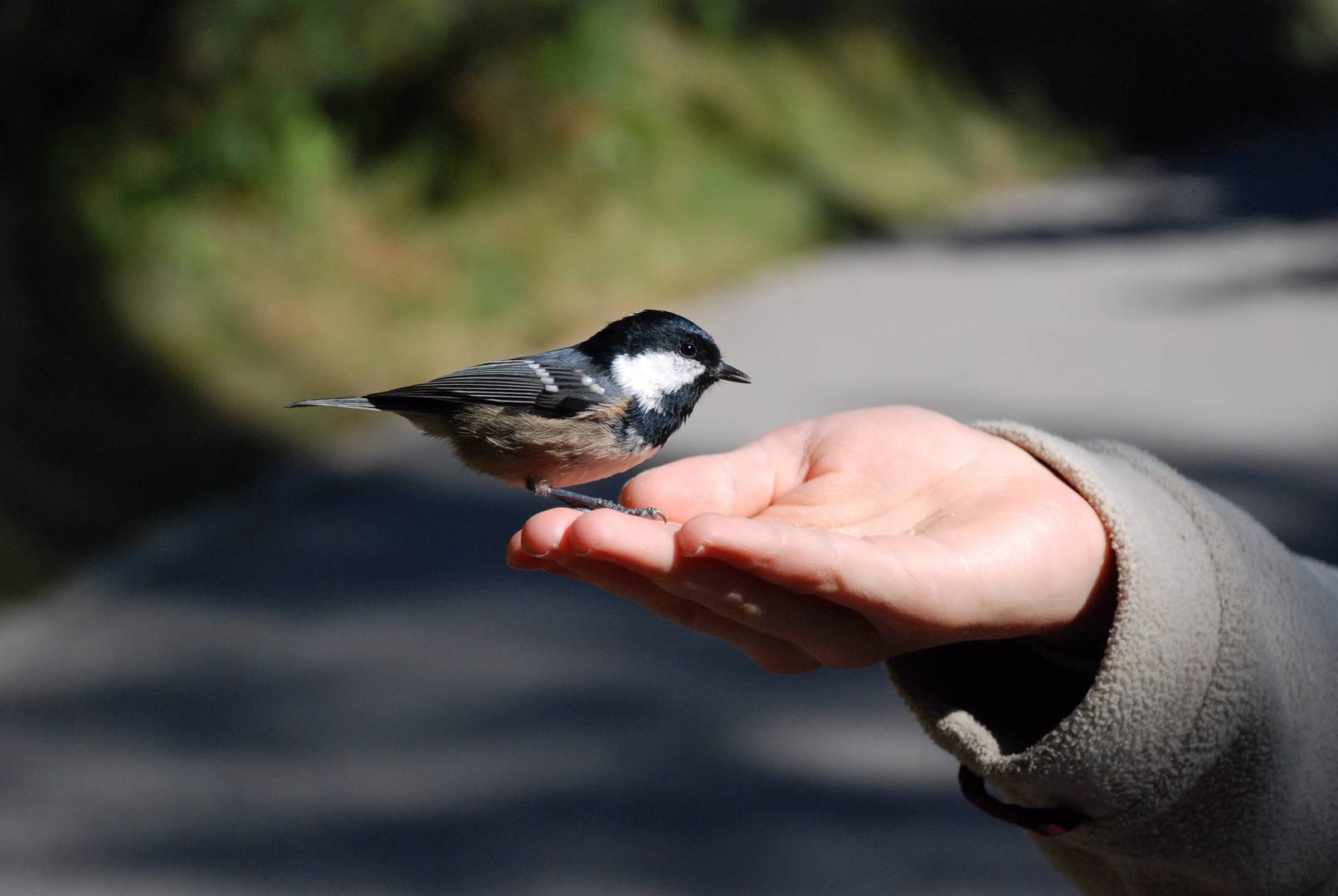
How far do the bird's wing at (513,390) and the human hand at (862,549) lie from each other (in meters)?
0.32

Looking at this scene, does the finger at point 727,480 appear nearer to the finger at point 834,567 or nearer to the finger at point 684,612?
the finger at point 684,612

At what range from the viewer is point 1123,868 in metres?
2.31

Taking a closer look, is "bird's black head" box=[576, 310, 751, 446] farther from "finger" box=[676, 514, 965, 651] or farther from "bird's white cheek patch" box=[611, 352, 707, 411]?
"finger" box=[676, 514, 965, 651]

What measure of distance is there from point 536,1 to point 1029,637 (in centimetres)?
937

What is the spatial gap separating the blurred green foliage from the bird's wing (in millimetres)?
3924

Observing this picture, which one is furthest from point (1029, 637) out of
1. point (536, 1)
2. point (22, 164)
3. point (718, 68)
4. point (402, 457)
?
point (718, 68)

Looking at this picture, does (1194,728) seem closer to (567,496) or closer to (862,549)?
(862,549)

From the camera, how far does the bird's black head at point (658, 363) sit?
298 centimetres

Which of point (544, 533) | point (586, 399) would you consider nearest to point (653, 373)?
point (586, 399)

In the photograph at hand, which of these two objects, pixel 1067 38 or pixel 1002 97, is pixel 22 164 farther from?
pixel 1067 38

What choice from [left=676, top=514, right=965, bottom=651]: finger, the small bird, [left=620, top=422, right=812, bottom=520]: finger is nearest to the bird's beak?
the small bird

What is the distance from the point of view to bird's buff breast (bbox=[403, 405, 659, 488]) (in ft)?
9.81

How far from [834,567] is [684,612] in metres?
0.39

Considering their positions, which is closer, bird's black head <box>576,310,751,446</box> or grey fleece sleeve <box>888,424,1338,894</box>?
grey fleece sleeve <box>888,424,1338,894</box>
